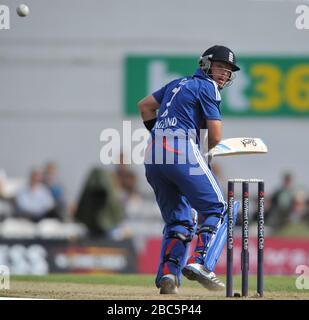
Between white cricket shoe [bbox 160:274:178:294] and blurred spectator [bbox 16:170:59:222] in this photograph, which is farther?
blurred spectator [bbox 16:170:59:222]

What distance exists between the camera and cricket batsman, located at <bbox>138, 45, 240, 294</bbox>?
916cm

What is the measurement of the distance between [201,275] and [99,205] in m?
7.46

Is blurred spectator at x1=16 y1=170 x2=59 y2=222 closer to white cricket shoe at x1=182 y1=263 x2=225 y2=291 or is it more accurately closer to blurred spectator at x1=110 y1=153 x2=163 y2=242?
blurred spectator at x1=110 y1=153 x2=163 y2=242

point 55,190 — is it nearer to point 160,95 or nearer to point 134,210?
point 134,210

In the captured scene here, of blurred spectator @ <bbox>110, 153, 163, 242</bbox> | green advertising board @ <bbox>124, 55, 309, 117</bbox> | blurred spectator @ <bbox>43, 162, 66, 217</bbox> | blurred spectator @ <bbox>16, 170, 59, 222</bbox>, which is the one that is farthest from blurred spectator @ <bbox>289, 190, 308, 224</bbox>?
blurred spectator @ <bbox>16, 170, 59, 222</bbox>

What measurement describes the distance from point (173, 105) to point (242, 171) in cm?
1249

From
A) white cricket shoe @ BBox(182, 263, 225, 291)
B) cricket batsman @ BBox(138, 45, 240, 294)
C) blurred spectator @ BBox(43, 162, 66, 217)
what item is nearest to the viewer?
white cricket shoe @ BBox(182, 263, 225, 291)

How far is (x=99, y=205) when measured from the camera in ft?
53.7

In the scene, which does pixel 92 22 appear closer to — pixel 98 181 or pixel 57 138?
pixel 57 138

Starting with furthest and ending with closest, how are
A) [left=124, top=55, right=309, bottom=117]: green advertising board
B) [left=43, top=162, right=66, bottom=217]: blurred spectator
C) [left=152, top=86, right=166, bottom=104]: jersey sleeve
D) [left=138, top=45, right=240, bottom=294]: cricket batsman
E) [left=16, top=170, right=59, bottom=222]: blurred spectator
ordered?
[left=124, top=55, right=309, bottom=117]: green advertising board < [left=43, top=162, right=66, bottom=217]: blurred spectator < [left=16, top=170, right=59, bottom=222]: blurred spectator < [left=152, top=86, right=166, bottom=104]: jersey sleeve < [left=138, top=45, right=240, bottom=294]: cricket batsman

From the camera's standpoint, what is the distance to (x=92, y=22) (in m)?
22.3

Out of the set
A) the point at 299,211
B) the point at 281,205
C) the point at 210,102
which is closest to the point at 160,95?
the point at 210,102
